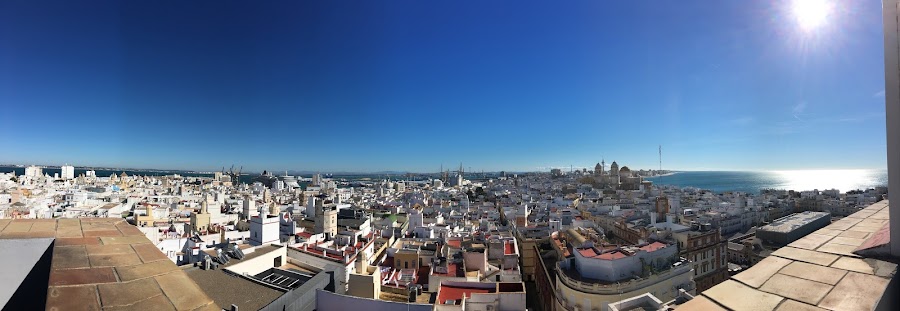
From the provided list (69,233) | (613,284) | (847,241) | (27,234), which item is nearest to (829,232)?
(847,241)

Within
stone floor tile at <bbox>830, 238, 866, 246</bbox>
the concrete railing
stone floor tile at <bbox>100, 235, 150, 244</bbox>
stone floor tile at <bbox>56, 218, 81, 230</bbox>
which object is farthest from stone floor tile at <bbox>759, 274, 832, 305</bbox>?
the concrete railing

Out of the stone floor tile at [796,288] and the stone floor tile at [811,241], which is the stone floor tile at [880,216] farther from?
the stone floor tile at [796,288]

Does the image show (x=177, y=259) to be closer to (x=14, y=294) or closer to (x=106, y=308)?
(x=14, y=294)

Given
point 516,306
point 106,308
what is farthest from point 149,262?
point 516,306

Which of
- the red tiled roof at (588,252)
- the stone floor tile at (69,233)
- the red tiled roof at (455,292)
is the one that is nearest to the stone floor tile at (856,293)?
the stone floor tile at (69,233)

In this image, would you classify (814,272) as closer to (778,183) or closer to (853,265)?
(853,265)
